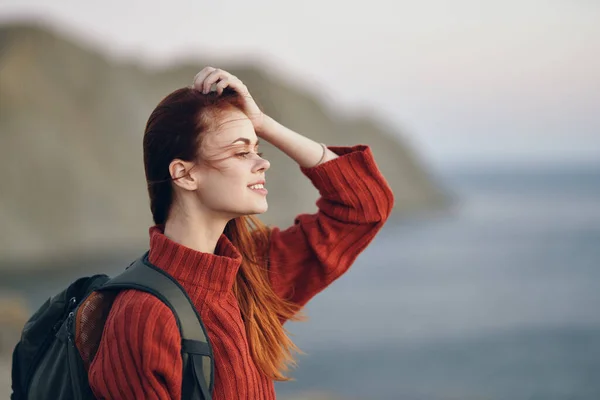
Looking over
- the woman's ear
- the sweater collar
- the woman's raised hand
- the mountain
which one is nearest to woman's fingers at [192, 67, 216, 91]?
the woman's raised hand

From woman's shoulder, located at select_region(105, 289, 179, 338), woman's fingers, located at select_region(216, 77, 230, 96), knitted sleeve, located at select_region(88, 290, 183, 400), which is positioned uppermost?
woman's fingers, located at select_region(216, 77, 230, 96)

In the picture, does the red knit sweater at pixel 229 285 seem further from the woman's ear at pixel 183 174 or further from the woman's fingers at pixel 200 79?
the woman's fingers at pixel 200 79

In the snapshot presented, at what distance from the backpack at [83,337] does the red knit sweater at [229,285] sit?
0.03 metres

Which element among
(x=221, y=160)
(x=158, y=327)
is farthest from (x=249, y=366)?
(x=221, y=160)

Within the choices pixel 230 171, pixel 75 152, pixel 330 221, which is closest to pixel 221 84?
pixel 230 171

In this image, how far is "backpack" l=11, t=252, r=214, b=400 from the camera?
4.04ft

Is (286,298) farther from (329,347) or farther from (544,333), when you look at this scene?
(544,333)

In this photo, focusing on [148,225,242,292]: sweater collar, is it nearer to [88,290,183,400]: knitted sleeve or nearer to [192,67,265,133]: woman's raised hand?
[88,290,183,400]: knitted sleeve

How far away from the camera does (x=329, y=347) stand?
25.9ft

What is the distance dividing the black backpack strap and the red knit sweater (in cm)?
2

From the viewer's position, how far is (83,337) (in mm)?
1282

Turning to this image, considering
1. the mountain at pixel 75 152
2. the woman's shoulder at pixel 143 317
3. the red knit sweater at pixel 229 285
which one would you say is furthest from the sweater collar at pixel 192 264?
the mountain at pixel 75 152

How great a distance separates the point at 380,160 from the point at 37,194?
9535mm

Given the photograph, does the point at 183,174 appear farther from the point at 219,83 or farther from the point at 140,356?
the point at 140,356
